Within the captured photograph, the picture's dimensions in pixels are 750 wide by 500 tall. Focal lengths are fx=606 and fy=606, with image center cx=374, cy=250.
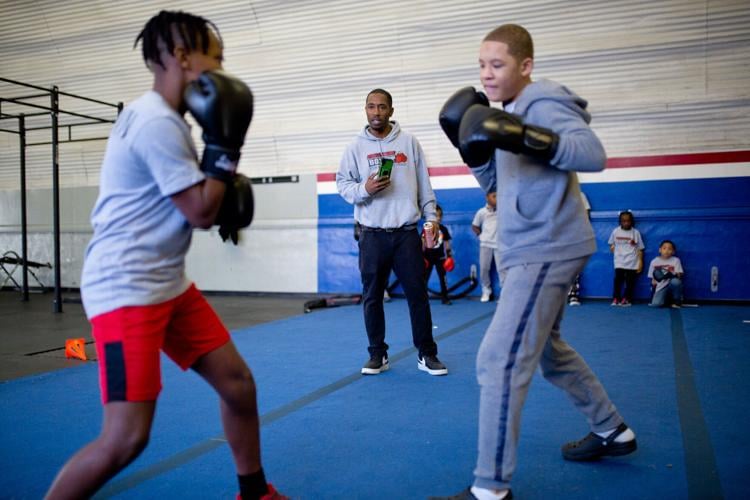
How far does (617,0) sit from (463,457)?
7027 millimetres

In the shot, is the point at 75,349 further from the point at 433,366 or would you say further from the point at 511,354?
the point at 511,354

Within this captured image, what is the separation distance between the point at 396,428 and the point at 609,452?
0.93 m

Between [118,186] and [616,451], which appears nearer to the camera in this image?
[118,186]

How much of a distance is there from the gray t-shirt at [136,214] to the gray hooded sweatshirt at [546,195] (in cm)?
100

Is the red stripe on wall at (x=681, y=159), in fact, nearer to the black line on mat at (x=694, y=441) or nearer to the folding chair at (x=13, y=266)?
the black line on mat at (x=694, y=441)

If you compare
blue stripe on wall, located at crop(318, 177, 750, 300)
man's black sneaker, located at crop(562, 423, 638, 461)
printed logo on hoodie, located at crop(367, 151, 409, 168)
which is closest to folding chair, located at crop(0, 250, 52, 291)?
blue stripe on wall, located at crop(318, 177, 750, 300)

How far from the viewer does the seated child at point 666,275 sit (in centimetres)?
724

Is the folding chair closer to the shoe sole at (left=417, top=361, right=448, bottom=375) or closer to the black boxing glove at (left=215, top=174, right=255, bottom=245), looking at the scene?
the shoe sole at (left=417, top=361, right=448, bottom=375)

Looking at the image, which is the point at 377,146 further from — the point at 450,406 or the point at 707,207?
the point at 707,207

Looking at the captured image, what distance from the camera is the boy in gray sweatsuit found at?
183 cm

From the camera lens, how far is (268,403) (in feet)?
10.7

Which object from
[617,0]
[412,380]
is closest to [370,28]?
[617,0]

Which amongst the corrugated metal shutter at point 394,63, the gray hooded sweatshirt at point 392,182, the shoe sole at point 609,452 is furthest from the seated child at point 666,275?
the shoe sole at point 609,452

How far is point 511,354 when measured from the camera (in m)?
1.86
